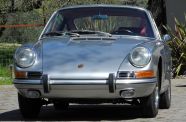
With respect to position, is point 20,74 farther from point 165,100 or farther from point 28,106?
point 165,100

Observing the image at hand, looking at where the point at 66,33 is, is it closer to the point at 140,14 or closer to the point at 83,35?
the point at 83,35

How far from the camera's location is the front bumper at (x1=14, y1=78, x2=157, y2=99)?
303 inches

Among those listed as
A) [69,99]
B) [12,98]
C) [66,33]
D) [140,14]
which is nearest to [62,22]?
[66,33]

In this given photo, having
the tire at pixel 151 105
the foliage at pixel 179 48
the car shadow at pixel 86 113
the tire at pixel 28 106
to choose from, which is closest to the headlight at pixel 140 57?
the tire at pixel 151 105

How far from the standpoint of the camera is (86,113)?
30.5 ft

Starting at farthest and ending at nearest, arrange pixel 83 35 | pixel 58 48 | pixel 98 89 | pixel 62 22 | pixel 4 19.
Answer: pixel 4 19
pixel 62 22
pixel 83 35
pixel 58 48
pixel 98 89

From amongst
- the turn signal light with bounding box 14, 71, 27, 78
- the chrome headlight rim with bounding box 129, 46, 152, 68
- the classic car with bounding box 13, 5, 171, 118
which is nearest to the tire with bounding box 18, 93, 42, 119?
the classic car with bounding box 13, 5, 171, 118

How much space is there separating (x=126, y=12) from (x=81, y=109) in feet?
5.46

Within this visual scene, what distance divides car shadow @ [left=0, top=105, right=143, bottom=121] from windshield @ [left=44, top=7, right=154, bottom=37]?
3.93 feet

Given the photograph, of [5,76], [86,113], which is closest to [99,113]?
[86,113]

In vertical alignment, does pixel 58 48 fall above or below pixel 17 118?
above

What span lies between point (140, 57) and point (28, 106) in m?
1.62

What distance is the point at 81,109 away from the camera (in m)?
9.85

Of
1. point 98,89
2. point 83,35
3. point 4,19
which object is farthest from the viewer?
point 4,19
